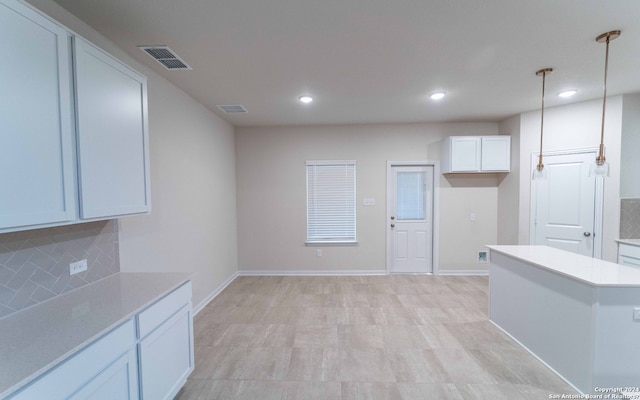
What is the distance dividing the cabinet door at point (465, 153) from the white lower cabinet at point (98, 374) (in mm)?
4626

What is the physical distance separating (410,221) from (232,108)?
3.54m

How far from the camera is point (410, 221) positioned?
486 cm

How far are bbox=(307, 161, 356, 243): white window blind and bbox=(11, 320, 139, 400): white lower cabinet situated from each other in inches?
139

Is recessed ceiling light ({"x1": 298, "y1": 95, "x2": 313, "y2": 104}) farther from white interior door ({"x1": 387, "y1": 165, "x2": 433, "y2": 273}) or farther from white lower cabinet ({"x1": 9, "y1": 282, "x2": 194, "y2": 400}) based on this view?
white lower cabinet ({"x1": 9, "y1": 282, "x2": 194, "y2": 400})

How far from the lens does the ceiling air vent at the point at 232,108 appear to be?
3.70 meters

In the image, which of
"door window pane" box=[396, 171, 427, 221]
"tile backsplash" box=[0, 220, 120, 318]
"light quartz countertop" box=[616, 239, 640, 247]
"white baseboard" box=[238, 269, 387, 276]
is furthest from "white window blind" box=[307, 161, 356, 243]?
"light quartz countertop" box=[616, 239, 640, 247]

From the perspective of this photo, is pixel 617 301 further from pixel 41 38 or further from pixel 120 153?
pixel 41 38

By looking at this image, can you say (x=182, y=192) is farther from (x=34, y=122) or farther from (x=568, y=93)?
(x=568, y=93)

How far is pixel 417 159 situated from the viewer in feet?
15.6

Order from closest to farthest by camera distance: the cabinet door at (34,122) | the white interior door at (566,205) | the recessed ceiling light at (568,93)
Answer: the cabinet door at (34,122), the recessed ceiling light at (568,93), the white interior door at (566,205)

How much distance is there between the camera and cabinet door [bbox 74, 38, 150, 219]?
150 cm

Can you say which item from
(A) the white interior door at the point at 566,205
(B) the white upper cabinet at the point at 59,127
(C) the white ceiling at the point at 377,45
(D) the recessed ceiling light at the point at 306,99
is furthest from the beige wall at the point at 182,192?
(A) the white interior door at the point at 566,205

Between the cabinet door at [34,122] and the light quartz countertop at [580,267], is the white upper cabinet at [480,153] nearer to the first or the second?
the light quartz countertop at [580,267]

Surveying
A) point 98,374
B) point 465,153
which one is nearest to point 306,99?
point 465,153
